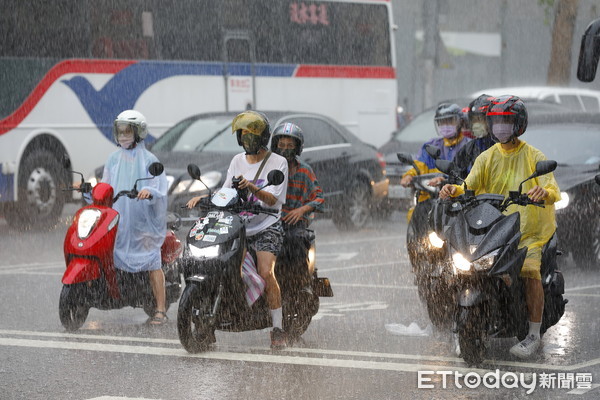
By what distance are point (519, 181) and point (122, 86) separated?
1162 centimetres

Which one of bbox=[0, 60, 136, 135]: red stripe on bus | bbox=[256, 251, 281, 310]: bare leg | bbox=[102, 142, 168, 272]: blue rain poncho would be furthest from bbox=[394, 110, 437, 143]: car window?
bbox=[256, 251, 281, 310]: bare leg

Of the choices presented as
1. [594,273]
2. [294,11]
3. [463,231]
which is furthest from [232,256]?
[294,11]

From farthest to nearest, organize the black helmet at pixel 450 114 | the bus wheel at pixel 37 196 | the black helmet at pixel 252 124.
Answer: the bus wheel at pixel 37 196 → the black helmet at pixel 450 114 → the black helmet at pixel 252 124

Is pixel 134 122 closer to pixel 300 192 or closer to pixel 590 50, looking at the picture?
pixel 300 192

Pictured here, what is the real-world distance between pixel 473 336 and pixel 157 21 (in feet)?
41.6

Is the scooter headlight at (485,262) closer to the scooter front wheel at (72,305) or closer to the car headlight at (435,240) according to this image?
the car headlight at (435,240)

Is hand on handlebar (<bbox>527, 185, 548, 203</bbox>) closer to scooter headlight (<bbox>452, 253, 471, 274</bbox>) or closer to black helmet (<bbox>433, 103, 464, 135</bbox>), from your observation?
scooter headlight (<bbox>452, 253, 471, 274</bbox>)

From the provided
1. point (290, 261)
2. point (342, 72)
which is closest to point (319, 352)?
point (290, 261)

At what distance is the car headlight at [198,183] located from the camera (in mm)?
15398

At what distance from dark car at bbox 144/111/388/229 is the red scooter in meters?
5.64

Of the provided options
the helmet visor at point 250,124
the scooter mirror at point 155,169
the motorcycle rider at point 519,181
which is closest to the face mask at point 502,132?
the motorcycle rider at point 519,181

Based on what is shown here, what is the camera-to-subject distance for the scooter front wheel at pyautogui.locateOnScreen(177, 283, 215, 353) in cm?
808

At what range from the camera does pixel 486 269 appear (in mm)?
7719

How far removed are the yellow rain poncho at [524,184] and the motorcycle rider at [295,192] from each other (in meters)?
1.17
